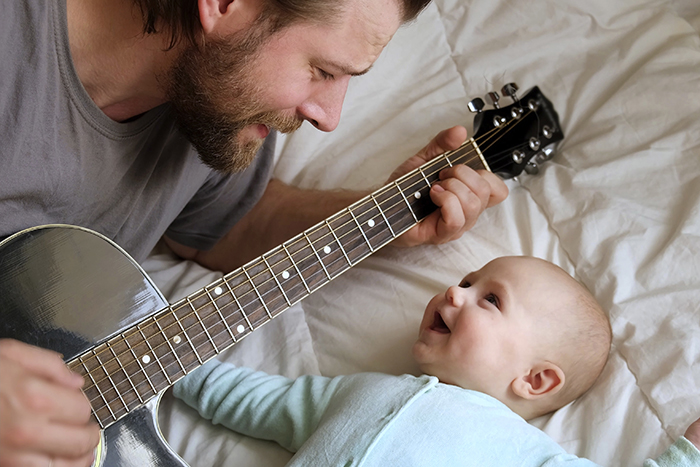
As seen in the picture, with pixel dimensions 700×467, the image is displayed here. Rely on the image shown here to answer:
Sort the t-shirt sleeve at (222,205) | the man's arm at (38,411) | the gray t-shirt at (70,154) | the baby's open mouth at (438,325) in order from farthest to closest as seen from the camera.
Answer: the t-shirt sleeve at (222,205) < the baby's open mouth at (438,325) < the gray t-shirt at (70,154) < the man's arm at (38,411)

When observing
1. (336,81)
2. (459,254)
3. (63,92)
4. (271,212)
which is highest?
(63,92)

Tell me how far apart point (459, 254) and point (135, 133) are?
0.65 meters

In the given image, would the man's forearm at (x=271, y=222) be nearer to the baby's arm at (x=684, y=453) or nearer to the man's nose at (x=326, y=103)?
the man's nose at (x=326, y=103)

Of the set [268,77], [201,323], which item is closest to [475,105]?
[268,77]

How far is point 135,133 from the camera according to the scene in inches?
41.3

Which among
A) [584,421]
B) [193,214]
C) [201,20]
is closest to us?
[201,20]

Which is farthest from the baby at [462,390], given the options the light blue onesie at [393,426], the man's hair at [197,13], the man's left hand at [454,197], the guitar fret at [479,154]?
the man's hair at [197,13]

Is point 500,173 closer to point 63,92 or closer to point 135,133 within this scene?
point 135,133

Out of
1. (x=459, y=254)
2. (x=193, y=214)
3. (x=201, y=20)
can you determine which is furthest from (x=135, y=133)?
(x=459, y=254)

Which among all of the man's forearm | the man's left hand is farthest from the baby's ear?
the man's forearm

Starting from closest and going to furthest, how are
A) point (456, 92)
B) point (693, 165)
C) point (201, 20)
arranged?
1. point (201, 20)
2. point (693, 165)
3. point (456, 92)

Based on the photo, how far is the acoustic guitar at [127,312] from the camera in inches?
35.8

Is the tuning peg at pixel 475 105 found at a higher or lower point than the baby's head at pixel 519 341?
higher

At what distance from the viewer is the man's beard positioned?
3.13 feet
